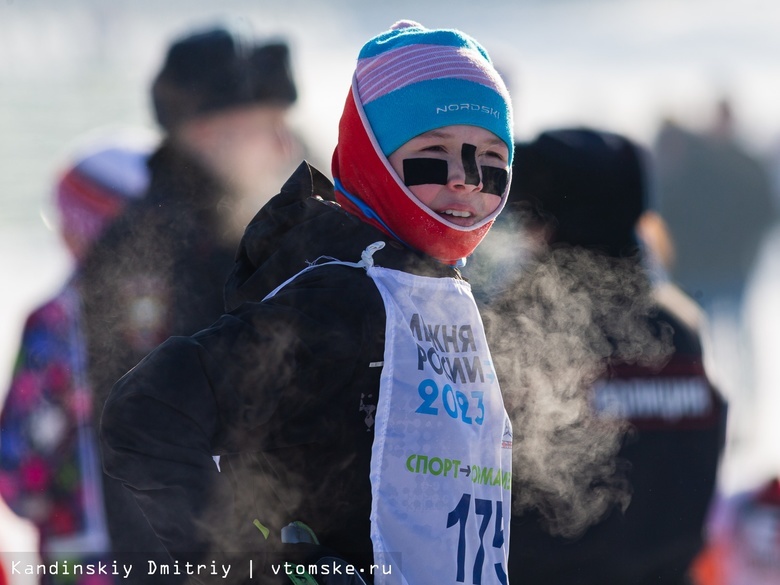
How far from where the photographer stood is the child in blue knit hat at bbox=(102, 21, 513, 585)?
70.9 inches

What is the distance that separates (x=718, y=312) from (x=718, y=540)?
211cm

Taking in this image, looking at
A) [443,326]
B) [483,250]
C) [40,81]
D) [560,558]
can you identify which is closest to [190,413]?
[443,326]

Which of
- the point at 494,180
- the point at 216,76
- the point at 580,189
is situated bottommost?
the point at 580,189

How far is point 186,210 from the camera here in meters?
3.40

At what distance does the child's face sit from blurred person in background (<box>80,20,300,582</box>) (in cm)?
123

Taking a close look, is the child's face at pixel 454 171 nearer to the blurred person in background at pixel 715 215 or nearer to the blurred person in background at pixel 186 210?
the blurred person in background at pixel 186 210

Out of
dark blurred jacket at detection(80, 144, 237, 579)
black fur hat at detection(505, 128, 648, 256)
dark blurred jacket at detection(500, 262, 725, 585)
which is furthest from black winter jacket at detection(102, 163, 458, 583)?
dark blurred jacket at detection(500, 262, 725, 585)

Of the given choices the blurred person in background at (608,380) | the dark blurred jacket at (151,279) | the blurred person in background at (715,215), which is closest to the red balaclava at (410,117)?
the blurred person in background at (608,380)

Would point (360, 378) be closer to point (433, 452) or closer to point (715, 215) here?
point (433, 452)

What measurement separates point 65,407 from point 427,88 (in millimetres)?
1922

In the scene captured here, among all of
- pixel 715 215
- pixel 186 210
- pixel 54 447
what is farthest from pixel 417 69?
pixel 715 215

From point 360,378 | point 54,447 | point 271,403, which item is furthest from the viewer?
point 54,447

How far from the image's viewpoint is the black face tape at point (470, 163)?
2.21 metres

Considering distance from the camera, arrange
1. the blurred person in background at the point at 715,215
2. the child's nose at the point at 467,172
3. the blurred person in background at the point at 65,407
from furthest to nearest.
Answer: the blurred person in background at the point at 715,215
the blurred person in background at the point at 65,407
the child's nose at the point at 467,172
